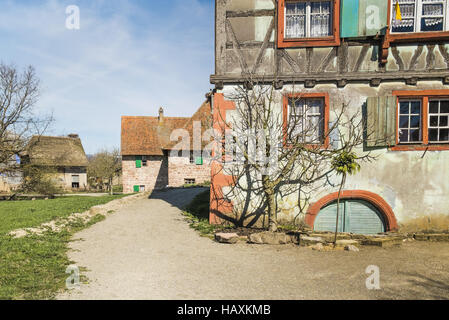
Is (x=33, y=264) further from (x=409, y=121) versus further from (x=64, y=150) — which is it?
(x=64, y=150)

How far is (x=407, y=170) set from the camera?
28.3ft

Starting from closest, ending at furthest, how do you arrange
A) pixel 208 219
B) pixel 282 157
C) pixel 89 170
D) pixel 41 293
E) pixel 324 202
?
pixel 41 293 < pixel 282 157 < pixel 324 202 < pixel 208 219 < pixel 89 170

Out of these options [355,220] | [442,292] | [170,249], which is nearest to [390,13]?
[355,220]

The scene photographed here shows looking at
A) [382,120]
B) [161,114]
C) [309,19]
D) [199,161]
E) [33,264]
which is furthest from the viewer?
[161,114]

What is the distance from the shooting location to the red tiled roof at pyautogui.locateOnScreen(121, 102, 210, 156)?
27156 mm

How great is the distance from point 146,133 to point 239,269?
24003mm

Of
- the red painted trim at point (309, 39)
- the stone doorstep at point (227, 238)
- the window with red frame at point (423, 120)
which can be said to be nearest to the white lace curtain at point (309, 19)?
the red painted trim at point (309, 39)

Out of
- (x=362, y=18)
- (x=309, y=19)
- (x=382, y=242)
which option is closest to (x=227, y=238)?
(x=382, y=242)

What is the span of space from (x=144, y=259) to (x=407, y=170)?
7559 millimetres

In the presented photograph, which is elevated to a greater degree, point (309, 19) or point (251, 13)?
point (251, 13)

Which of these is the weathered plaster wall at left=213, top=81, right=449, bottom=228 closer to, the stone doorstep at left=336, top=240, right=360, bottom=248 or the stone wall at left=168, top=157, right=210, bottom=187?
the stone doorstep at left=336, top=240, right=360, bottom=248

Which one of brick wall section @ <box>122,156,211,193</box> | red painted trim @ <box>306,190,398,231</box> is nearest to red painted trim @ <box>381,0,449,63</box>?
red painted trim @ <box>306,190,398,231</box>

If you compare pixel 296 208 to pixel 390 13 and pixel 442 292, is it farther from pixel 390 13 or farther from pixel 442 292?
pixel 390 13

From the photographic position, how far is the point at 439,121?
28.5 ft
